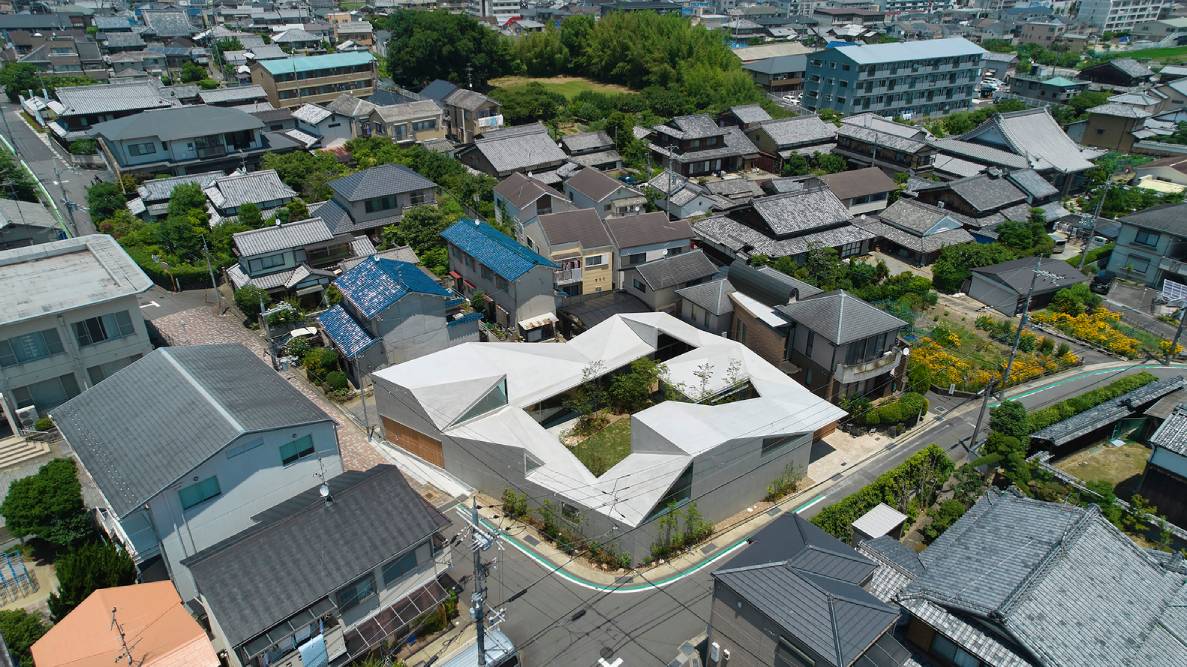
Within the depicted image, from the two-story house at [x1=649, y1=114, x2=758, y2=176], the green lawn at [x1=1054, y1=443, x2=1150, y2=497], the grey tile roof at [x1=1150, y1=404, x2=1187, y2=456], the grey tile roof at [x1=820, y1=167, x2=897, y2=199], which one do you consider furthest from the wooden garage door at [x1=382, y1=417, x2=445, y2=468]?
the two-story house at [x1=649, y1=114, x2=758, y2=176]

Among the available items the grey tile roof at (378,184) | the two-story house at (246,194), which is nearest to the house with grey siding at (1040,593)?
the grey tile roof at (378,184)

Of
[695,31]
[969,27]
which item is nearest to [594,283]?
[695,31]

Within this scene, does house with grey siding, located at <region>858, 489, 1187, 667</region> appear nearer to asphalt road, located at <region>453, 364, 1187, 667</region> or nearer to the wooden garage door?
asphalt road, located at <region>453, 364, 1187, 667</region>

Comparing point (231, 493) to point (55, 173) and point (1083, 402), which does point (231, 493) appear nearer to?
point (1083, 402)

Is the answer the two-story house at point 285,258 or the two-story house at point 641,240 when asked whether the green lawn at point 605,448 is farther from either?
the two-story house at point 285,258

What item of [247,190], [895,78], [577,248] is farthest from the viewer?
[895,78]

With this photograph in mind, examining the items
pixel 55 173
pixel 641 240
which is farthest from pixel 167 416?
pixel 55 173
